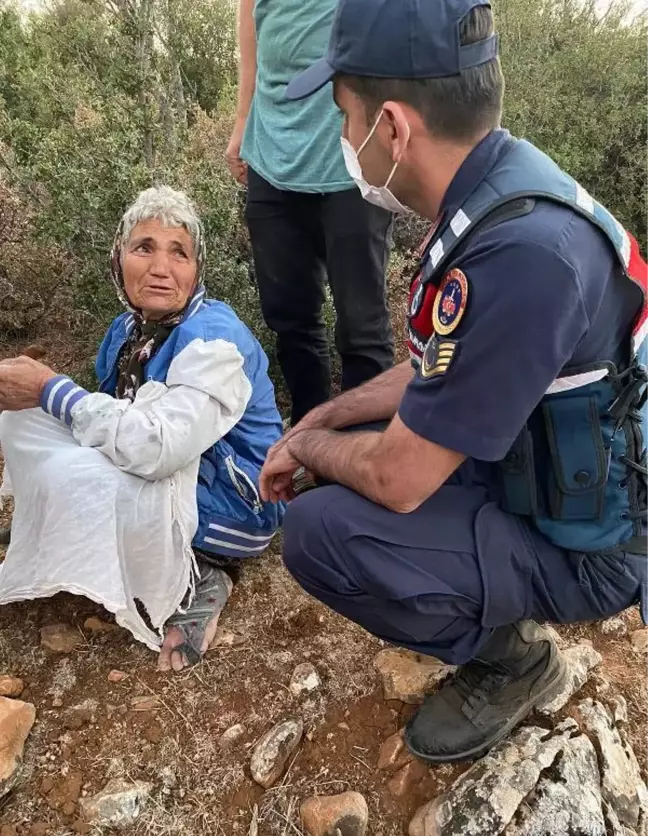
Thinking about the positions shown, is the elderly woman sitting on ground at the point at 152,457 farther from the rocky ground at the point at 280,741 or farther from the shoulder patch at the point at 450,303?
the shoulder patch at the point at 450,303

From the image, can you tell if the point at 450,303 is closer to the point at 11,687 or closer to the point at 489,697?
the point at 489,697

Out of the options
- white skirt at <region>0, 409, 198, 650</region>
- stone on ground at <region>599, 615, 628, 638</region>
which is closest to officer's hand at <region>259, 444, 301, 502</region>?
white skirt at <region>0, 409, 198, 650</region>

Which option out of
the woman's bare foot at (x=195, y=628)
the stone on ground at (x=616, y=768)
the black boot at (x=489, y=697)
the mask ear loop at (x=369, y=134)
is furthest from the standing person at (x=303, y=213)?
the stone on ground at (x=616, y=768)

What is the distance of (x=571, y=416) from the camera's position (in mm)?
1559

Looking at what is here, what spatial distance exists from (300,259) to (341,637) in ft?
4.71

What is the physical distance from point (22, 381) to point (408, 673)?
4.85 ft

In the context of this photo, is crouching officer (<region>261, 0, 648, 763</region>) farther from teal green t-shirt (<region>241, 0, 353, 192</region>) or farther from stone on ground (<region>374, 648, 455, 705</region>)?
teal green t-shirt (<region>241, 0, 353, 192</region>)

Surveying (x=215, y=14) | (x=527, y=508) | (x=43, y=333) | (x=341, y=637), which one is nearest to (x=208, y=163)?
(x=43, y=333)

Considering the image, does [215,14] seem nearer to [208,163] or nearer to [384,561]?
[208,163]

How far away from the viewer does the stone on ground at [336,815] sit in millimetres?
1794

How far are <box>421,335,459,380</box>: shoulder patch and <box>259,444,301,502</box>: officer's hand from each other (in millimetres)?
608

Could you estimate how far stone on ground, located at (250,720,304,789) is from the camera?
1929 mm

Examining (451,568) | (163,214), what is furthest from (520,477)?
(163,214)

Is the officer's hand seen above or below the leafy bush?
below
